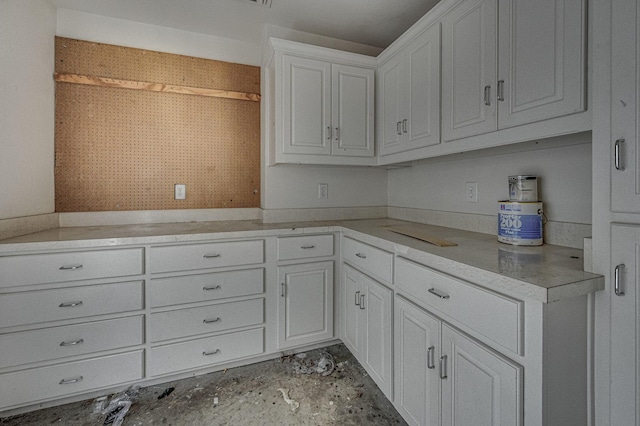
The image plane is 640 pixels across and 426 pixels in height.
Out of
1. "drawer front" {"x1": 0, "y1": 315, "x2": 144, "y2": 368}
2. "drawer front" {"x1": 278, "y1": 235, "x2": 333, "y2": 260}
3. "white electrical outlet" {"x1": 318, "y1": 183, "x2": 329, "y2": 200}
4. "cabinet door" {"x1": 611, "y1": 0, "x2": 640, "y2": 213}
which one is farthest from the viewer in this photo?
"white electrical outlet" {"x1": 318, "y1": 183, "x2": 329, "y2": 200}

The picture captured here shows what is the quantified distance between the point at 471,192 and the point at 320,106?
124 centimetres

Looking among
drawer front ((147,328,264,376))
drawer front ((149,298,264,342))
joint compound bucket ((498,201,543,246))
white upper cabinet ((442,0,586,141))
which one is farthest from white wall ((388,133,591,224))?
drawer front ((147,328,264,376))

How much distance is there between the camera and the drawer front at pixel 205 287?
5.73ft

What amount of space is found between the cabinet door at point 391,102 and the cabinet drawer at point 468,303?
1055mm

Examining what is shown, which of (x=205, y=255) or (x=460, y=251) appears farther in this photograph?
(x=205, y=255)

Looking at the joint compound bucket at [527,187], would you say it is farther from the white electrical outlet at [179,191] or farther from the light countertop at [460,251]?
the white electrical outlet at [179,191]

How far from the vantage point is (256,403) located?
5.39 ft

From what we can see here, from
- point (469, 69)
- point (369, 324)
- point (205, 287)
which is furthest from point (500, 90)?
point (205, 287)

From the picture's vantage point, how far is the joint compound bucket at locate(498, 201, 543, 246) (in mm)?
1343

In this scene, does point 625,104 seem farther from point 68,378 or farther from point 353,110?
point 68,378

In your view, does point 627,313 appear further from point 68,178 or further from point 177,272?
point 68,178

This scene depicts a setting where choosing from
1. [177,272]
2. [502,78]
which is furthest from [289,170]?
[502,78]

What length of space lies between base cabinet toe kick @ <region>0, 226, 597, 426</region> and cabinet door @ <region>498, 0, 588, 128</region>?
26.5 inches

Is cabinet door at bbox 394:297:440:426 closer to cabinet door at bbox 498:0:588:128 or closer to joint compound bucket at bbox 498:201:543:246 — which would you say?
joint compound bucket at bbox 498:201:543:246
